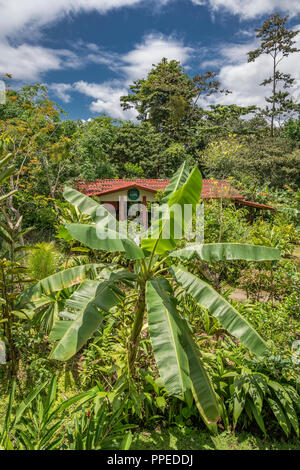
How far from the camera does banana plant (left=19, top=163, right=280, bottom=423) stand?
2588 millimetres

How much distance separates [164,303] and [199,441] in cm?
211

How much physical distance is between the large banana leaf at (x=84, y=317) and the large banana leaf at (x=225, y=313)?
925mm

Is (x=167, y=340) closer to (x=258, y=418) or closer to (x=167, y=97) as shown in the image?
(x=258, y=418)

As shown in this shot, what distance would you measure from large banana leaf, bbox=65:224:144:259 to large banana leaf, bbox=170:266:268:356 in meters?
0.74

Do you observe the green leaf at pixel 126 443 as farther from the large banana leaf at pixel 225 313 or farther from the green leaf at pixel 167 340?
the large banana leaf at pixel 225 313

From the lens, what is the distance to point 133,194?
50.8 feet

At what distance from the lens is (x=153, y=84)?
28328 millimetres

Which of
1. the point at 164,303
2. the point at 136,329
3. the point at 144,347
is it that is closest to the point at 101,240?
the point at 164,303

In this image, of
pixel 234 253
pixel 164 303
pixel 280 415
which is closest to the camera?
pixel 164 303

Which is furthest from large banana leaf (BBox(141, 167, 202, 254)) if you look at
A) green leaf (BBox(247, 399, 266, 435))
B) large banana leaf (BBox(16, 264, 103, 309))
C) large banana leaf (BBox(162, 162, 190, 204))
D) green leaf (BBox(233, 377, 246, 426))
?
green leaf (BBox(247, 399, 266, 435))

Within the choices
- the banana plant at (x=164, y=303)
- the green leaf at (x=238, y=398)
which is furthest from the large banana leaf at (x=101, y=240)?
the green leaf at (x=238, y=398)

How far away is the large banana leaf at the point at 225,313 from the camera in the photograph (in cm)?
277

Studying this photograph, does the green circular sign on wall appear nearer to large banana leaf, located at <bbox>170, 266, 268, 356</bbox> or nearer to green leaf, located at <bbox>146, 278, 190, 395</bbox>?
large banana leaf, located at <bbox>170, 266, 268, 356</bbox>
